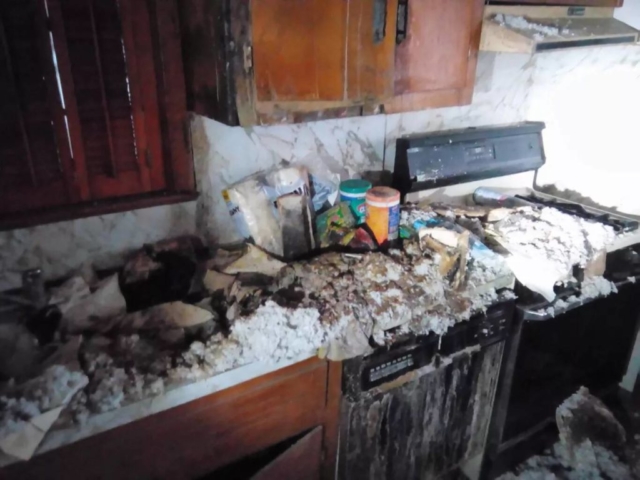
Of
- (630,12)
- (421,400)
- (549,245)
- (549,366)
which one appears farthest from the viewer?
(630,12)

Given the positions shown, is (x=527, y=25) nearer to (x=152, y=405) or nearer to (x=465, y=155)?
(x=465, y=155)

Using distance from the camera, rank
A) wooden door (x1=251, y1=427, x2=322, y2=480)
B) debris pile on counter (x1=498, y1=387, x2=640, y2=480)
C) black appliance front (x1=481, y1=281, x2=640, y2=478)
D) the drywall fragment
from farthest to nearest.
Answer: debris pile on counter (x1=498, y1=387, x2=640, y2=480)
black appliance front (x1=481, y1=281, x2=640, y2=478)
the drywall fragment
wooden door (x1=251, y1=427, x2=322, y2=480)

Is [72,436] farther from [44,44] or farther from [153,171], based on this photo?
[44,44]

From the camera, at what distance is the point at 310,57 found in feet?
3.33

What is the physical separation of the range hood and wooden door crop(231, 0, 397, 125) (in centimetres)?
34

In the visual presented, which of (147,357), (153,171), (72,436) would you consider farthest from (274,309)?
(153,171)

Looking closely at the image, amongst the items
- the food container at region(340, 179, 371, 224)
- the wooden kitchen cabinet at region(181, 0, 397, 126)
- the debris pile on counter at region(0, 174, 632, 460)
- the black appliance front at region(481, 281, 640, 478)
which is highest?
the wooden kitchen cabinet at region(181, 0, 397, 126)

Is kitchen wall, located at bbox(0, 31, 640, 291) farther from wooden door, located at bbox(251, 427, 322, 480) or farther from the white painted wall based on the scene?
wooden door, located at bbox(251, 427, 322, 480)

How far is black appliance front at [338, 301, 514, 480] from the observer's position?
3.72ft

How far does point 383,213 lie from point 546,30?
2.06 ft

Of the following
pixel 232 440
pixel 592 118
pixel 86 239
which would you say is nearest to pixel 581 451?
pixel 592 118

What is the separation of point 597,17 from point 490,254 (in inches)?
32.4

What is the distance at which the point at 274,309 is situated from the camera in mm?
978

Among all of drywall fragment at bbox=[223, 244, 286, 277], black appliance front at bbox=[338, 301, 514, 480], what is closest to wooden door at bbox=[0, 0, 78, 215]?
drywall fragment at bbox=[223, 244, 286, 277]
